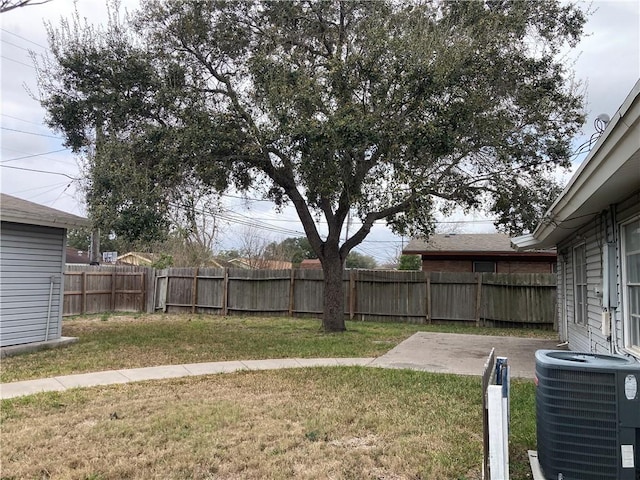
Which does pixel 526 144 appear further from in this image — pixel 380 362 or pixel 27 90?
pixel 27 90

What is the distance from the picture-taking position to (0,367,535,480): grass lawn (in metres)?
3.76

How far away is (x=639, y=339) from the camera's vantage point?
5273 millimetres

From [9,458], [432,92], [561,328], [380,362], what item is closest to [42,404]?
[9,458]

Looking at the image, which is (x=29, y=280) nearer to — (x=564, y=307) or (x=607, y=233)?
(x=607, y=233)

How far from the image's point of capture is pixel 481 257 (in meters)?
19.5

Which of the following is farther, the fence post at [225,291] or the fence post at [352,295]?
the fence post at [225,291]

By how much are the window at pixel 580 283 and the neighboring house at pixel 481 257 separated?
9.35 meters

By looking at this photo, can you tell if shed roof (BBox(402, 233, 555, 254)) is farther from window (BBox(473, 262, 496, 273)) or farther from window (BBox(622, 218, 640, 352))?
window (BBox(622, 218, 640, 352))

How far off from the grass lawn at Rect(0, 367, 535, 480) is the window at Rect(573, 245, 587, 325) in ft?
9.30

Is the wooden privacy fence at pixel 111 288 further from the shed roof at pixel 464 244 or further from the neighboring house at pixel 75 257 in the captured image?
the neighboring house at pixel 75 257

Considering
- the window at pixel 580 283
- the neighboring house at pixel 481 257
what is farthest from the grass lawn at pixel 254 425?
the neighboring house at pixel 481 257

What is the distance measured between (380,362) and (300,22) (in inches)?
309

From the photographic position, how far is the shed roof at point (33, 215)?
8.58m

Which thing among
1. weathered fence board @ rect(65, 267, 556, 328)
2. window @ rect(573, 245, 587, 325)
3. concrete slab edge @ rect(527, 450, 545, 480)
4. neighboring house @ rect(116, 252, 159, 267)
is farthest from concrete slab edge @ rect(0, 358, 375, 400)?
neighboring house @ rect(116, 252, 159, 267)
